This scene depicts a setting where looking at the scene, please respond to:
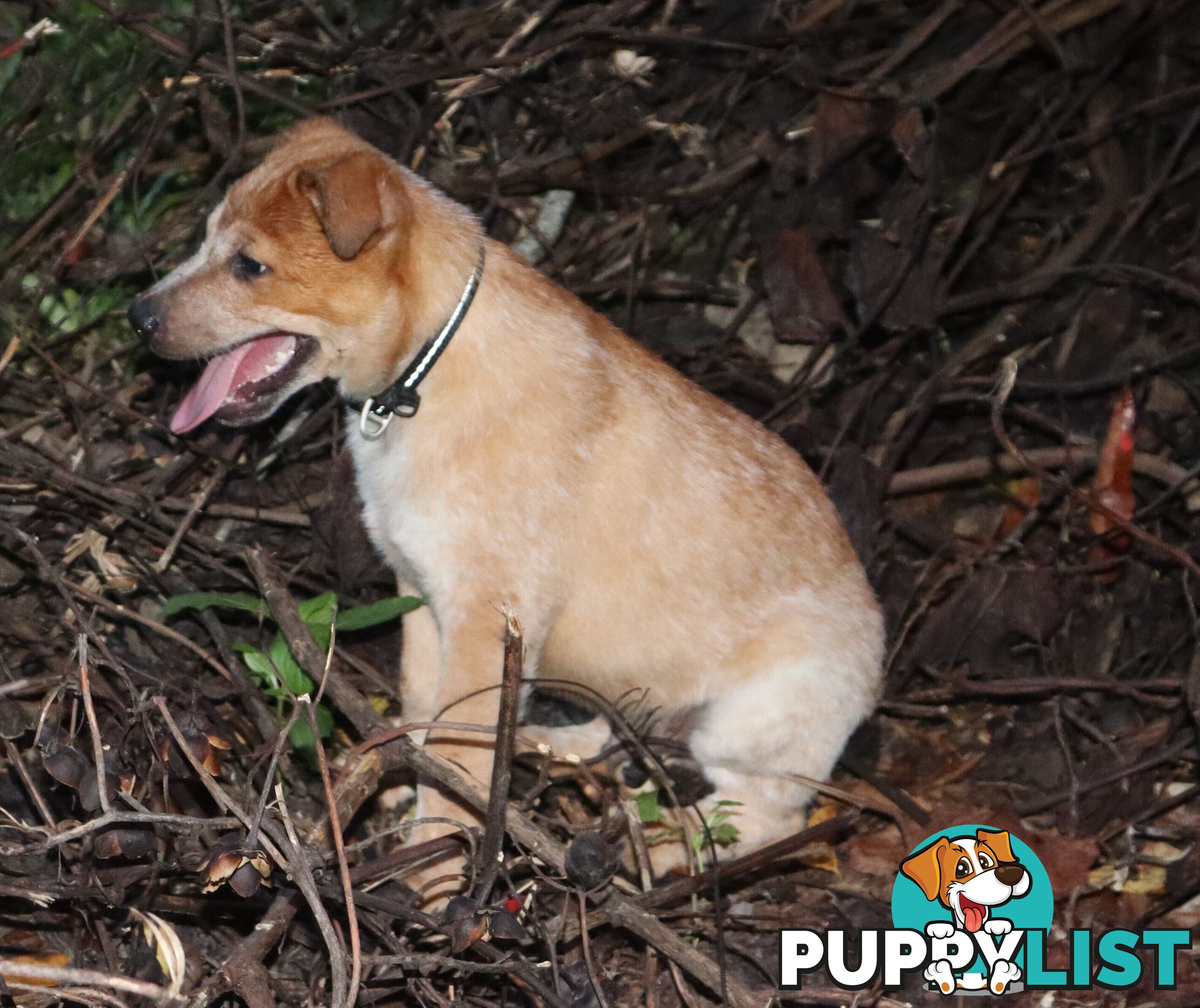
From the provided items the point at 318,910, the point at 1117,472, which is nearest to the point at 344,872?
the point at 318,910

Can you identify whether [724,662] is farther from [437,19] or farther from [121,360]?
[437,19]

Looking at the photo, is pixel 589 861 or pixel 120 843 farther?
pixel 589 861

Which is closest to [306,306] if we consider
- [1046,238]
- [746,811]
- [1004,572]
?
[746,811]

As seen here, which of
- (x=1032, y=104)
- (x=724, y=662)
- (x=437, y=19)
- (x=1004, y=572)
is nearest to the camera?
(x=724, y=662)

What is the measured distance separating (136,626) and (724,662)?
2.11 metres

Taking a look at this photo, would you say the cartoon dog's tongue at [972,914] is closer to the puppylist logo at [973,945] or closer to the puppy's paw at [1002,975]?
the puppylist logo at [973,945]

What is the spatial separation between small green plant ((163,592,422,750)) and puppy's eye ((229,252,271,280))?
1.00 meters

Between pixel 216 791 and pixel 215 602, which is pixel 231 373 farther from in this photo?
pixel 216 791

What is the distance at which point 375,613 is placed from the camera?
158 inches

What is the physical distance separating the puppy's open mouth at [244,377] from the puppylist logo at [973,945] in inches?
91.7

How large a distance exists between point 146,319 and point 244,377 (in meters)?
0.35

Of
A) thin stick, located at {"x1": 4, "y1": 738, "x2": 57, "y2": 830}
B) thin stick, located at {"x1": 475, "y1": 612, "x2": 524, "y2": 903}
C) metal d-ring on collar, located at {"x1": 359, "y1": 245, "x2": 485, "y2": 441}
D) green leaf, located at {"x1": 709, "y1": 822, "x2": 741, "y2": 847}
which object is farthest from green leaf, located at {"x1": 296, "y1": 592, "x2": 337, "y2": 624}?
green leaf, located at {"x1": 709, "y1": 822, "x2": 741, "y2": 847}

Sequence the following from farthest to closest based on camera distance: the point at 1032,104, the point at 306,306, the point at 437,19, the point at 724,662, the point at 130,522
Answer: the point at 1032,104 < the point at 437,19 < the point at 130,522 < the point at 724,662 < the point at 306,306

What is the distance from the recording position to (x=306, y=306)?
383cm
